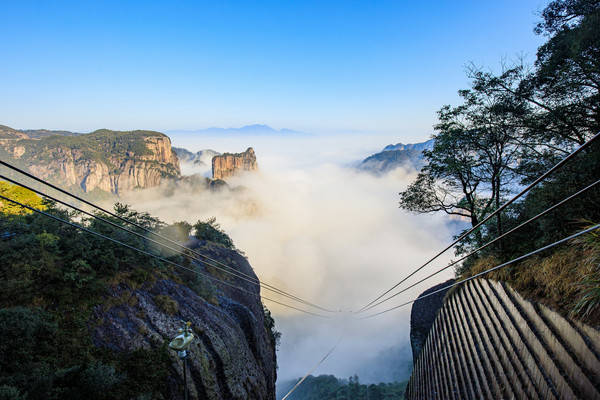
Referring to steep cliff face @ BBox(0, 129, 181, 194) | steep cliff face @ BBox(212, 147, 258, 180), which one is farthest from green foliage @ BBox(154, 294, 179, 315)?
steep cliff face @ BBox(212, 147, 258, 180)

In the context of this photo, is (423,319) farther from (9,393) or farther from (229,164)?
(229,164)

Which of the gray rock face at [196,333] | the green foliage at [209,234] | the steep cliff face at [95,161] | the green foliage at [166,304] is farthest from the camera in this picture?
the steep cliff face at [95,161]

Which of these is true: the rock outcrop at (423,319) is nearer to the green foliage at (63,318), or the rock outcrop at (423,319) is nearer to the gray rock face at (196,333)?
the gray rock face at (196,333)

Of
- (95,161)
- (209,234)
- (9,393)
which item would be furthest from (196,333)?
(95,161)

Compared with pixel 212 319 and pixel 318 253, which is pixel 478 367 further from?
pixel 318 253

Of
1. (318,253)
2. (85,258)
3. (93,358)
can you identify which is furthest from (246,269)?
(318,253)

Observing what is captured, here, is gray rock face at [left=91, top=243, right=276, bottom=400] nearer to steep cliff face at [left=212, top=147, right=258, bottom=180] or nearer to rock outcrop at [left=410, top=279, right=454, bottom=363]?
rock outcrop at [left=410, top=279, right=454, bottom=363]

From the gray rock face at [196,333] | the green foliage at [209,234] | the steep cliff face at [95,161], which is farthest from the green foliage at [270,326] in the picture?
the steep cliff face at [95,161]
